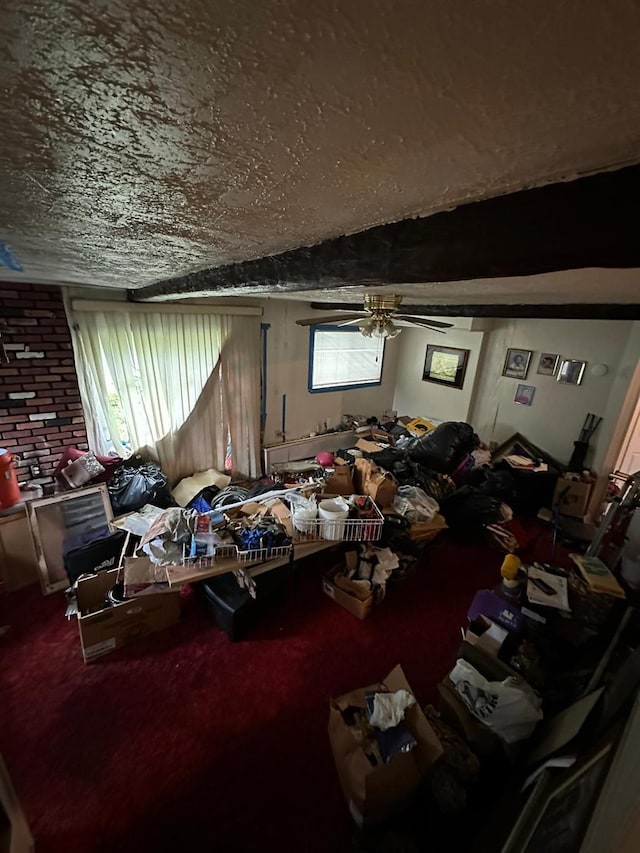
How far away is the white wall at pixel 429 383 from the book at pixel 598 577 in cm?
278

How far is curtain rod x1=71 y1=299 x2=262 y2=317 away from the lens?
2.72 metres

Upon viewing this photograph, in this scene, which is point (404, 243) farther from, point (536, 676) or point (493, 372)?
point (493, 372)

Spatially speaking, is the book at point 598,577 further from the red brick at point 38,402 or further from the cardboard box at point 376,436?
the red brick at point 38,402

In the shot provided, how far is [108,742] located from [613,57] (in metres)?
2.67

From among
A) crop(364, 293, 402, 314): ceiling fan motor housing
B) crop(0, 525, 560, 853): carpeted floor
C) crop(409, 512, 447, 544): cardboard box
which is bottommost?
crop(0, 525, 560, 853): carpeted floor

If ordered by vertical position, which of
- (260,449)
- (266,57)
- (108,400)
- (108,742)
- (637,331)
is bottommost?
(108,742)

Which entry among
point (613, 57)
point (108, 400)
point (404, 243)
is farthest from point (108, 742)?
point (613, 57)

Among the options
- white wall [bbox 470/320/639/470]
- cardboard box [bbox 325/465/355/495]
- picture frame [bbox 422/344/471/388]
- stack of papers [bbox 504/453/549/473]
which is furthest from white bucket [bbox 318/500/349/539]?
picture frame [bbox 422/344/471/388]

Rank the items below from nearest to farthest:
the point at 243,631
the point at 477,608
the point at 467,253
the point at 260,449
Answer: the point at 467,253 < the point at 477,608 < the point at 243,631 < the point at 260,449

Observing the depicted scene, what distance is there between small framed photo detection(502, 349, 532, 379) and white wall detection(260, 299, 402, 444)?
1828 millimetres

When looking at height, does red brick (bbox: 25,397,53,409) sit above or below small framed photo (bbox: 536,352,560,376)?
below

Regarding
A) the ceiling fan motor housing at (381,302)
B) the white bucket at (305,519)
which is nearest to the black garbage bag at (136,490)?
the white bucket at (305,519)

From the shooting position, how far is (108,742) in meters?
1.79

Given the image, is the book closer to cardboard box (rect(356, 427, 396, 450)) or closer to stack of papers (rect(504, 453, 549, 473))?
stack of papers (rect(504, 453, 549, 473))
